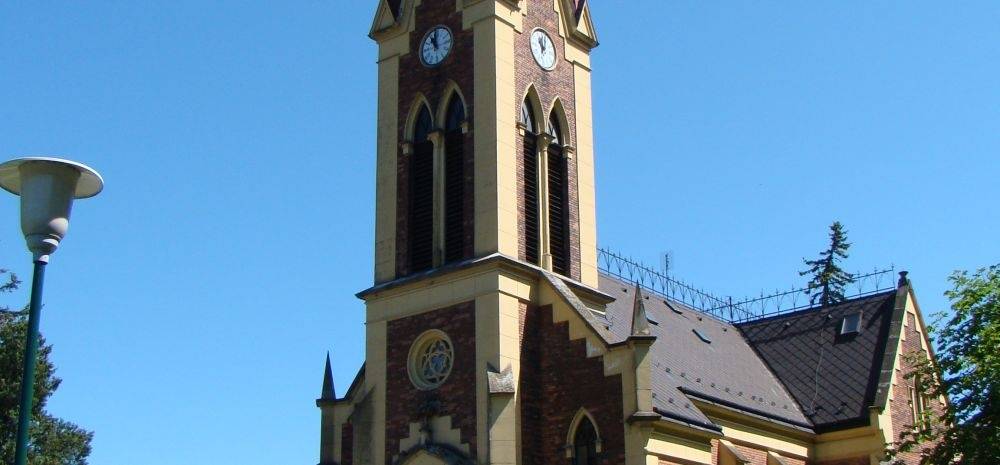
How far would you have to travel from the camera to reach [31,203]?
13461mm

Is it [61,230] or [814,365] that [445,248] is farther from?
[61,230]

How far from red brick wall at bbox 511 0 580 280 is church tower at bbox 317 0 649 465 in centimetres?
4

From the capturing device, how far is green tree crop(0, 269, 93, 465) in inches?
1642

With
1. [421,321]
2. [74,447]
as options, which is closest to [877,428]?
[421,321]

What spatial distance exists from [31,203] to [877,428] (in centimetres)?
2943

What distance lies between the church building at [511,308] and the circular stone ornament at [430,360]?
5 centimetres

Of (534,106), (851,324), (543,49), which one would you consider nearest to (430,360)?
(534,106)

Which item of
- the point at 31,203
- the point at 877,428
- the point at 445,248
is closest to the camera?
the point at 31,203

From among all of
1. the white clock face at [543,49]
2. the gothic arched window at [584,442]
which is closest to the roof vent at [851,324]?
the white clock face at [543,49]

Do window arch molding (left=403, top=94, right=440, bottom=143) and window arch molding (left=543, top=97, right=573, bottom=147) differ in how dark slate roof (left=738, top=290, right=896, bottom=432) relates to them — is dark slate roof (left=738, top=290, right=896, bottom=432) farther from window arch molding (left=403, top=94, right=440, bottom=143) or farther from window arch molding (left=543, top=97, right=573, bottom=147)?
window arch molding (left=403, top=94, right=440, bottom=143)

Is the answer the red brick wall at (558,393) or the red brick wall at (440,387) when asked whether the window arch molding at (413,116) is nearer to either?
the red brick wall at (440,387)

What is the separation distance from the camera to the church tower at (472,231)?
30.1 m

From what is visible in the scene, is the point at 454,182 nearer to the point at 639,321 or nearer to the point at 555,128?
the point at 555,128

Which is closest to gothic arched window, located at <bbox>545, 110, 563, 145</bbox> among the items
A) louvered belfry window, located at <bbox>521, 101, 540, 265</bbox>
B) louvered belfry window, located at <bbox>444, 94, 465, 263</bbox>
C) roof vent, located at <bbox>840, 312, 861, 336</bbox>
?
louvered belfry window, located at <bbox>521, 101, 540, 265</bbox>
